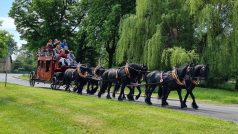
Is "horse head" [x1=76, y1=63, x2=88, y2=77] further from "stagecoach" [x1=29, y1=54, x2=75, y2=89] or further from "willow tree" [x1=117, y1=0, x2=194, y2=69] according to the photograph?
"willow tree" [x1=117, y1=0, x2=194, y2=69]

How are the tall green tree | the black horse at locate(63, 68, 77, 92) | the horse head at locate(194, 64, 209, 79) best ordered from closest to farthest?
1. the horse head at locate(194, 64, 209, 79)
2. the black horse at locate(63, 68, 77, 92)
3. the tall green tree

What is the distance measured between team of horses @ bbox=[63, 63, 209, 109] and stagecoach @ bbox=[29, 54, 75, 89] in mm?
1140

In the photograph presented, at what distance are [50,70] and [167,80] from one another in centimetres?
1220

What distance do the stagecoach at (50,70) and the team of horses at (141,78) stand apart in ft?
3.74

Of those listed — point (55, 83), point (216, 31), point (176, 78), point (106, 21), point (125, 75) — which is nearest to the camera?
point (176, 78)

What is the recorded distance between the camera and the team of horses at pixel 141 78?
693 inches

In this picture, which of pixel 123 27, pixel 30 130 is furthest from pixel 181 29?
pixel 30 130

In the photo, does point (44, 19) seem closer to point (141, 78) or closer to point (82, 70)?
point (82, 70)

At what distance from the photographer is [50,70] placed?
2864 cm

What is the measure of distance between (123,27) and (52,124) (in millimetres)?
25544

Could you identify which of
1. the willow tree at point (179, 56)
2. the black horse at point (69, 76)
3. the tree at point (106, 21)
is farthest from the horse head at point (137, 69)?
the tree at point (106, 21)

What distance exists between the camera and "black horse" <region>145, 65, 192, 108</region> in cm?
1787

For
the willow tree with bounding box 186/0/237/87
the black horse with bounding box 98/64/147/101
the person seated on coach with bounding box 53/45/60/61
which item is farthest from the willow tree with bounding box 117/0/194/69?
the black horse with bounding box 98/64/147/101

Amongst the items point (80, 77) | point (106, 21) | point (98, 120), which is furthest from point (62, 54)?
point (106, 21)
